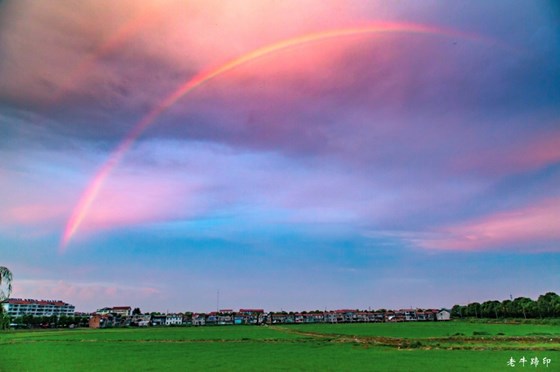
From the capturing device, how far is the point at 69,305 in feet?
650

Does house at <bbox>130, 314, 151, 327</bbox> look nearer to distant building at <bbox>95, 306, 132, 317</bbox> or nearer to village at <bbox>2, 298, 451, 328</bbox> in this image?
village at <bbox>2, 298, 451, 328</bbox>

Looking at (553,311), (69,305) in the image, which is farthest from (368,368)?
(69,305)

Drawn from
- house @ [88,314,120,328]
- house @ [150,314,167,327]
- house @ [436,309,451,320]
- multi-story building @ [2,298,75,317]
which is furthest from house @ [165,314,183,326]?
house @ [436,309,451,320]

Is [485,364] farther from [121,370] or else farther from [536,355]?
[121,370]

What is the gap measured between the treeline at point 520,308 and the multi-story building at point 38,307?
16927 centimetres

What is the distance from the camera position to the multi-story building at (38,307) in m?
162

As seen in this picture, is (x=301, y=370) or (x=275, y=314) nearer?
(x=301, y=370)

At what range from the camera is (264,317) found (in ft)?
581

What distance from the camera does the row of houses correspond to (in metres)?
160

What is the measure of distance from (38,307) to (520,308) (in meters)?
182

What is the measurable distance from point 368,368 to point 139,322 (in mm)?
149942

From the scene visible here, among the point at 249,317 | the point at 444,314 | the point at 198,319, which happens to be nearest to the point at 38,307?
the point at 198,319

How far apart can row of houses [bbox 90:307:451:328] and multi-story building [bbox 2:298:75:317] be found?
1823 centimetres

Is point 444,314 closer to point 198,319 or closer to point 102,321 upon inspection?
point 198,319
